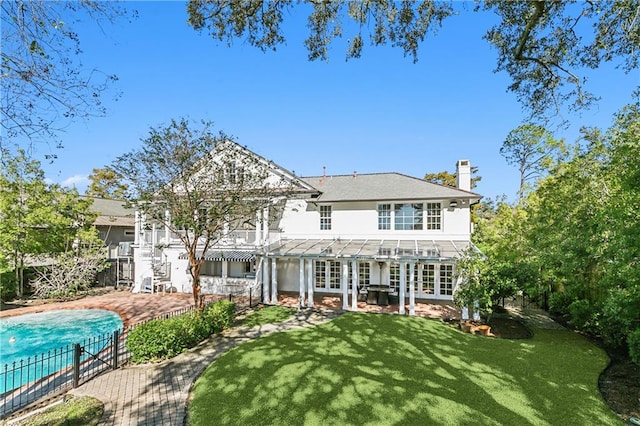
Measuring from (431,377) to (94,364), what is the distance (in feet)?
39.1

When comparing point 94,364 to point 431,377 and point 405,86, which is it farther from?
point 405,86

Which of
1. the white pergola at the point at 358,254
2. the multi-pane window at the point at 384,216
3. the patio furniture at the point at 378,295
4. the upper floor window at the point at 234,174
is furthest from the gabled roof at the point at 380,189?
the upper floor window at the point at 234,174

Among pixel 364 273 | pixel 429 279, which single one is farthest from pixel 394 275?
pixel 429 279

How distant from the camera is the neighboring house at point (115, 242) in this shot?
1022 inches

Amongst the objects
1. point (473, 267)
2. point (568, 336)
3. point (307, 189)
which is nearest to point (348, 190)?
point (307, 189)

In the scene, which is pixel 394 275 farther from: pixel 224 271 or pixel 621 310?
pixel 224 271

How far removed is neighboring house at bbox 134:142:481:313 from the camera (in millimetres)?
19594

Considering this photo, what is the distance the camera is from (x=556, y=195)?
16641 mm

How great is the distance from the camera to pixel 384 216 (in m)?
21.8

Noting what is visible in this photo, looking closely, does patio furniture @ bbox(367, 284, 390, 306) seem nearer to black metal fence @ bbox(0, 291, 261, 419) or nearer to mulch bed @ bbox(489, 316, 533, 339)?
A: mulch bed @ bbox(489, 316, 533, 339)

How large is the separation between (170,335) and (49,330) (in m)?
10.5

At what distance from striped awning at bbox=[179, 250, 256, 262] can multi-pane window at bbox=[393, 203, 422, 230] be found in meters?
10.8

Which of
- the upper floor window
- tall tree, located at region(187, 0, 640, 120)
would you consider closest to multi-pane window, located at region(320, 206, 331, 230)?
the upper floor window

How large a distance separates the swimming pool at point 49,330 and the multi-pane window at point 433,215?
20280mm
